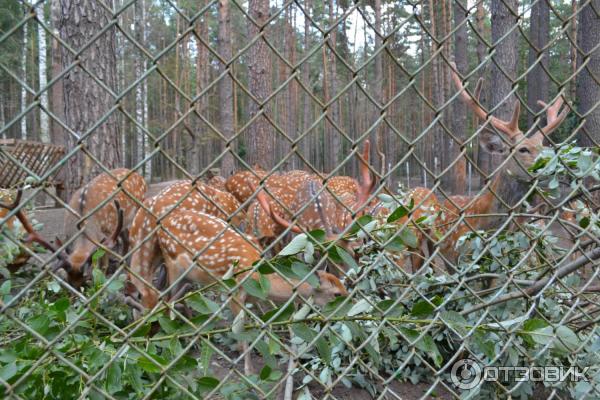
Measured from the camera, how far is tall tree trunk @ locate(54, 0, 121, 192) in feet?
16.8

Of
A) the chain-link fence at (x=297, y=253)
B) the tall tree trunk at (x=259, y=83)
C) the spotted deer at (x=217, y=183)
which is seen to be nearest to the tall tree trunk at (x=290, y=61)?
the tall tree trunk at (x=259, y=83)

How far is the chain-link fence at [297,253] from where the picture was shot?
151cm

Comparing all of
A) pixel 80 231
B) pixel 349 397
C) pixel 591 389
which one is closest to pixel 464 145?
pixel 591 389

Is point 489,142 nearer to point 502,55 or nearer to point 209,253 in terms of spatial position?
point 209,253

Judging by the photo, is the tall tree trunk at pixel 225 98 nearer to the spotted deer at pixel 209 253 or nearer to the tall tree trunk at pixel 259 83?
the tall tree trunk at pixel 259 83

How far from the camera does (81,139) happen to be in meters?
1.21

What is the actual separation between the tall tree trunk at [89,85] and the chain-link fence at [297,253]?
0.06 ft

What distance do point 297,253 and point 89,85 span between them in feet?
14.5

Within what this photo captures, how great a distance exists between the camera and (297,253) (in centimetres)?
160


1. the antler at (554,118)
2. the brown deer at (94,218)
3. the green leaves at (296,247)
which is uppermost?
the green leaves at (296,247)

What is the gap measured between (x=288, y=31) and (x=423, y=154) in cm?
1207

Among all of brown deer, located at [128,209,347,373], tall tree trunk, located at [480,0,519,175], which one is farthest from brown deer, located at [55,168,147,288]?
tall tree trunk, located at [480,0,519,175]

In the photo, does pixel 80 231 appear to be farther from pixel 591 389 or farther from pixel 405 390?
pixel 405 390

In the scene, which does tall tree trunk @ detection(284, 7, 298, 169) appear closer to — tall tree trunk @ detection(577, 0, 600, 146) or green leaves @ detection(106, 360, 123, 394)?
tall tree trunk @ detection(577, 0, 600, 146)
